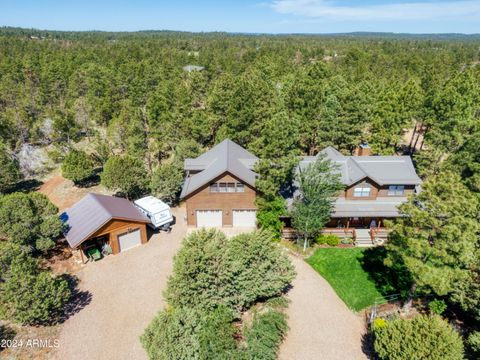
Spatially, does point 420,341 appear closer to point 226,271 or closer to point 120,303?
point 226,271

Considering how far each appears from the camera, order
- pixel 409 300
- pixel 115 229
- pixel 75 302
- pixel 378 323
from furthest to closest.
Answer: pixel 115 229, pixel 75 302, pixel 409 300, pixel 378 323

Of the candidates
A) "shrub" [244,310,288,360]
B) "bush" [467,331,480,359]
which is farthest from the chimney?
"shrub" [244,310,288,360]

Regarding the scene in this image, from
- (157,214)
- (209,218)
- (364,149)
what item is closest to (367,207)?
(209,218)

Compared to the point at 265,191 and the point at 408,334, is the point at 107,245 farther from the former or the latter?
the point at 408,334

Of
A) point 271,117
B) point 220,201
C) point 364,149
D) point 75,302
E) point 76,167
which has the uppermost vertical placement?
point 271,117

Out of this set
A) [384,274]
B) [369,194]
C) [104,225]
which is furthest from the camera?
[369,194]

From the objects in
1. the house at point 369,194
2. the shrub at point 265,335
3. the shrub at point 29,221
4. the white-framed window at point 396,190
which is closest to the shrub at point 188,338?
the shrub at point 265,335

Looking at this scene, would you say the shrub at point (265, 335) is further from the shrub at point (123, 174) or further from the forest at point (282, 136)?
the shrub at point (123, 174)

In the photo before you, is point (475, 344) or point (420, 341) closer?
point (420, 341)
